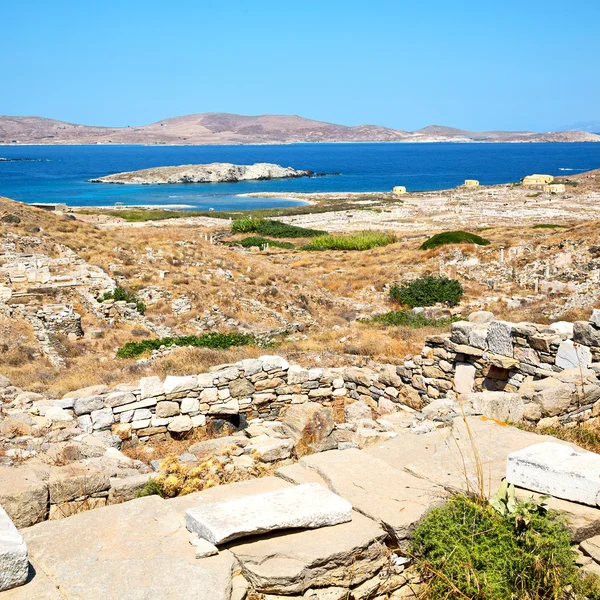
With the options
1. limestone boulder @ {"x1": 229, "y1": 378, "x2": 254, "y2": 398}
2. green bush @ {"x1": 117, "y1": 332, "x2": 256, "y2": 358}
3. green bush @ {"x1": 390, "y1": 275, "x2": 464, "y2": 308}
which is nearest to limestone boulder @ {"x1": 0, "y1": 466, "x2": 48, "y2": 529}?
limestone boulder @ {"x1": 229, "y1": 378, "x2": 254, "y2": 398}

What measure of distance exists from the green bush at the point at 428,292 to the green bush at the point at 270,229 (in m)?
24.9

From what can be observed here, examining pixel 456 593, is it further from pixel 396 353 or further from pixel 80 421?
pixel 396 353

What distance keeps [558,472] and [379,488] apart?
1372 millimetres

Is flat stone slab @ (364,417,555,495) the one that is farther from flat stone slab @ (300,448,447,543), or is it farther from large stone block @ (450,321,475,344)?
large stone block @ (450,321,475,344)

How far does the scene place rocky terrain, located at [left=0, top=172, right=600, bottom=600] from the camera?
4102mm

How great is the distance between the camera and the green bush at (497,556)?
407 centimetres

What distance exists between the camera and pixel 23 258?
24438 mm

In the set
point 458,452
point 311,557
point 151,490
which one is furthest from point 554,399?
point 151,490

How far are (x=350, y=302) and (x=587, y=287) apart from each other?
342 inches

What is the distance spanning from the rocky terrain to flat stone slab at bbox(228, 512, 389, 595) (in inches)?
0.5

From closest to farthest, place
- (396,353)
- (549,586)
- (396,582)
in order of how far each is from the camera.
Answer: (549,586), (396,582), (396,353)

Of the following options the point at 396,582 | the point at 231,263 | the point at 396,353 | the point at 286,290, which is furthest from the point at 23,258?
the point at 396,582

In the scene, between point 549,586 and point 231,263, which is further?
point 231,263

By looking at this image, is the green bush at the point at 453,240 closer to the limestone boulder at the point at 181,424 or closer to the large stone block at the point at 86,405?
the limestone boulder at the point at 181,424
